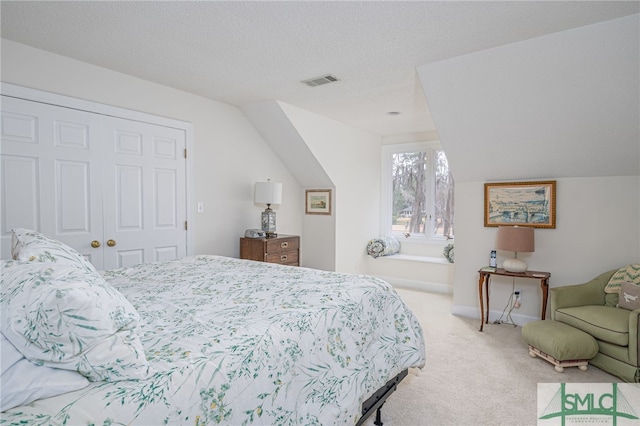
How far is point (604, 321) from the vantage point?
2.55m

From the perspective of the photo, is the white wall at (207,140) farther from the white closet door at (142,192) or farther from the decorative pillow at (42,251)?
the decorative pillow at (42,251)

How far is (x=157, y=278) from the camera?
2.14 metres

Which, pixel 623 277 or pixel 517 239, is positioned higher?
pixel 517 239

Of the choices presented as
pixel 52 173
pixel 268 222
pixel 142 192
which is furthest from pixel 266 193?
pixel 52 173

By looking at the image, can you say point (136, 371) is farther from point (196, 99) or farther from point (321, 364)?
point (196, 99)

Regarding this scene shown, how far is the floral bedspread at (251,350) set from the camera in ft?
3.12

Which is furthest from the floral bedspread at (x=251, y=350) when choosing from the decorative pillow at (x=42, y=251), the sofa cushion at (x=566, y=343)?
the sofa cushion at (x=566, y=343)

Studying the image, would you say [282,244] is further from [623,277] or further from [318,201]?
[623,277]

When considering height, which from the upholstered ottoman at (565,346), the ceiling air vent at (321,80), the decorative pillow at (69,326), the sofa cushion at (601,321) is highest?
the ceiling air vent at (321,80)

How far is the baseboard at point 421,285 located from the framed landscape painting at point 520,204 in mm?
1479

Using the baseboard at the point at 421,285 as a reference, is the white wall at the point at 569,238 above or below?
above

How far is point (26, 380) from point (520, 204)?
393 cm

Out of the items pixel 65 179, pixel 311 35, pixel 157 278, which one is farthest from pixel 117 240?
pixel 311 35

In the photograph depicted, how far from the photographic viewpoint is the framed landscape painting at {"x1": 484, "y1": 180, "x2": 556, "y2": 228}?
11.4 feet
